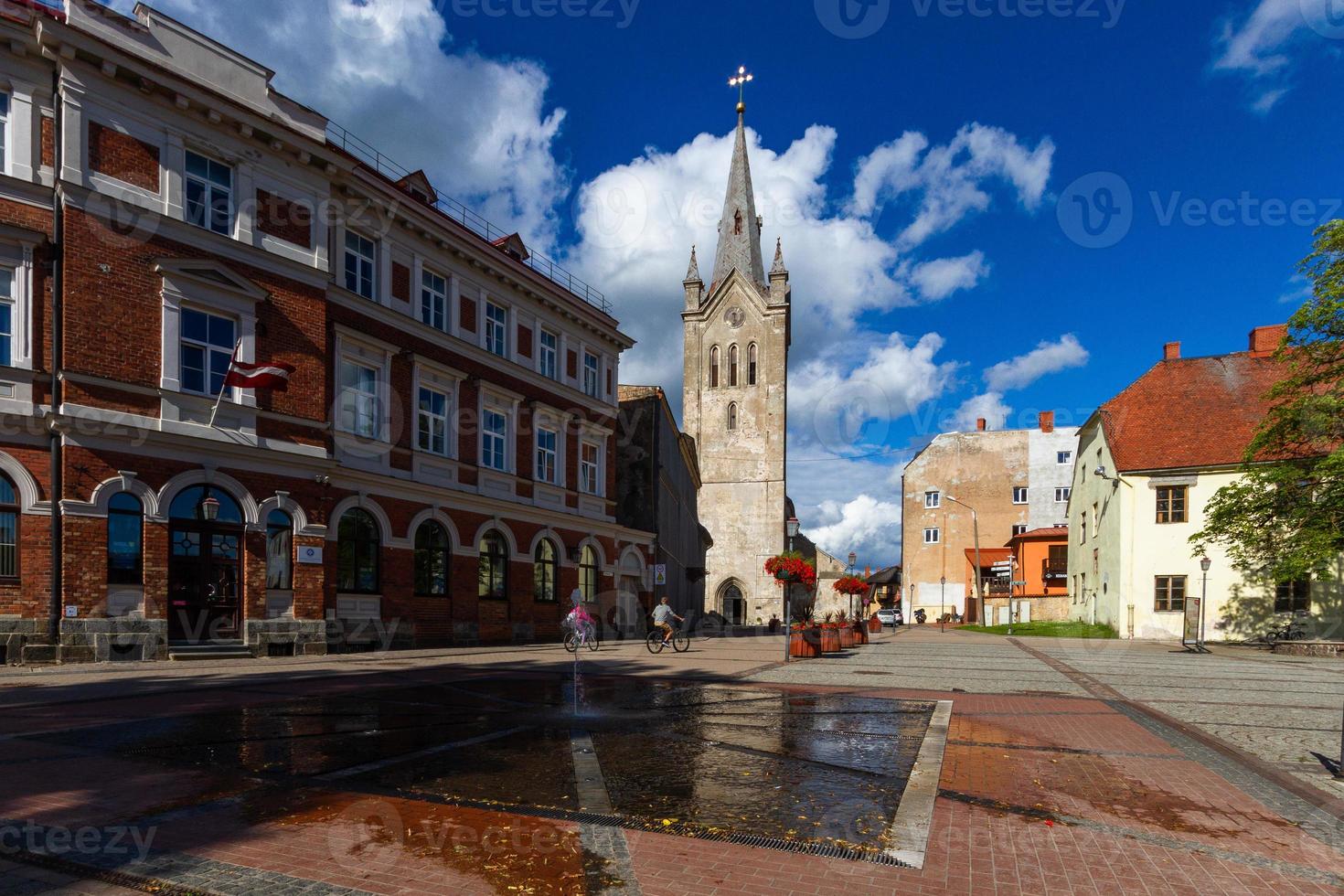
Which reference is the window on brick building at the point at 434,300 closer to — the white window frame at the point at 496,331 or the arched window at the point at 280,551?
the white window frame at the point at 496,331

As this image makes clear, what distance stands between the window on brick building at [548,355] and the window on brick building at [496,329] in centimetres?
179

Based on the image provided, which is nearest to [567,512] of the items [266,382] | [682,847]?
[266,382]

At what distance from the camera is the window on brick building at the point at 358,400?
73.3 feet

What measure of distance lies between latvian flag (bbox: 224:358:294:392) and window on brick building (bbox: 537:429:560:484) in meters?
11.9

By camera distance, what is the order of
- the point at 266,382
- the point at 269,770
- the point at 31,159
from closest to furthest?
the point at 269,770 → the point at 31,159 → the point at 266,382

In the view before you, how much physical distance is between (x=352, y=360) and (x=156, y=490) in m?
6.41

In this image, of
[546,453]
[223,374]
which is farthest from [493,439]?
[223,374]

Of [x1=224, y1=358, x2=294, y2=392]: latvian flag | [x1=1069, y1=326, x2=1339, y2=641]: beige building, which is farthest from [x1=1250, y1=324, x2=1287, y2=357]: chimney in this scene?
[x1=224, y1=358, x2=294, y2=392]: latvian flag

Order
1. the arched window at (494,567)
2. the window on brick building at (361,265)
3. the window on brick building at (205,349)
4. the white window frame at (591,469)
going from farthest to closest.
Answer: the white window frame at (591,469) → the arched window at (494,567) → the window on brick building at (361,265) → the window on brick building at (205,349)

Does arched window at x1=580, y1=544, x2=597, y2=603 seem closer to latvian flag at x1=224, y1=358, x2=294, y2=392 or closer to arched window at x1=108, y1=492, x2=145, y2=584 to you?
latvian flag at x1=224, y1=358, x2=294, y2=392

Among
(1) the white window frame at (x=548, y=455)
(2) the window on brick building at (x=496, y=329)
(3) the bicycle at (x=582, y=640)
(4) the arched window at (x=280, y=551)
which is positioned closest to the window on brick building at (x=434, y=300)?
(2) the window on brick building at (x=496, y=329)

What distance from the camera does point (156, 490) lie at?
1744 cm

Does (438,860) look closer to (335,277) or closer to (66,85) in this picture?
(66,85)

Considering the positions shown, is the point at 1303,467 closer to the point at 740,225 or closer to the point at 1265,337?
the point at 1265,337
